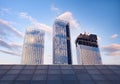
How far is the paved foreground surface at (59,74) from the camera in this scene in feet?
53.0

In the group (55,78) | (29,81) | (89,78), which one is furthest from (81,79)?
(29,81)

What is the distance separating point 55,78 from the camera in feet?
54.9

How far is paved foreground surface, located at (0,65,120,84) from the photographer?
16156 millimetres

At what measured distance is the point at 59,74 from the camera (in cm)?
1777

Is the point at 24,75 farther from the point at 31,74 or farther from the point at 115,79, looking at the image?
the point at 115,79

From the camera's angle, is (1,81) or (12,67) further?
(12,67)

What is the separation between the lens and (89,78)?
55.7ft

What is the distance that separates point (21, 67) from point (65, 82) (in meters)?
6.98

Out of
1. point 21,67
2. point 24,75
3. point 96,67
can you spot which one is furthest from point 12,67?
point 96,67

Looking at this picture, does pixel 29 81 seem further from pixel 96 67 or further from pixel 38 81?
pixel 96 67

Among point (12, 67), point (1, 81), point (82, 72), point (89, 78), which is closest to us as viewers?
point (1, 81)

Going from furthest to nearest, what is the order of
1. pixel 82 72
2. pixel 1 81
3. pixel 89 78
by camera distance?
pixel 82 72, pixel 89 78, pixel 1 81

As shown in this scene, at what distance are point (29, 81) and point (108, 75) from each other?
929cm

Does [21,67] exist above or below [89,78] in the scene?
above
